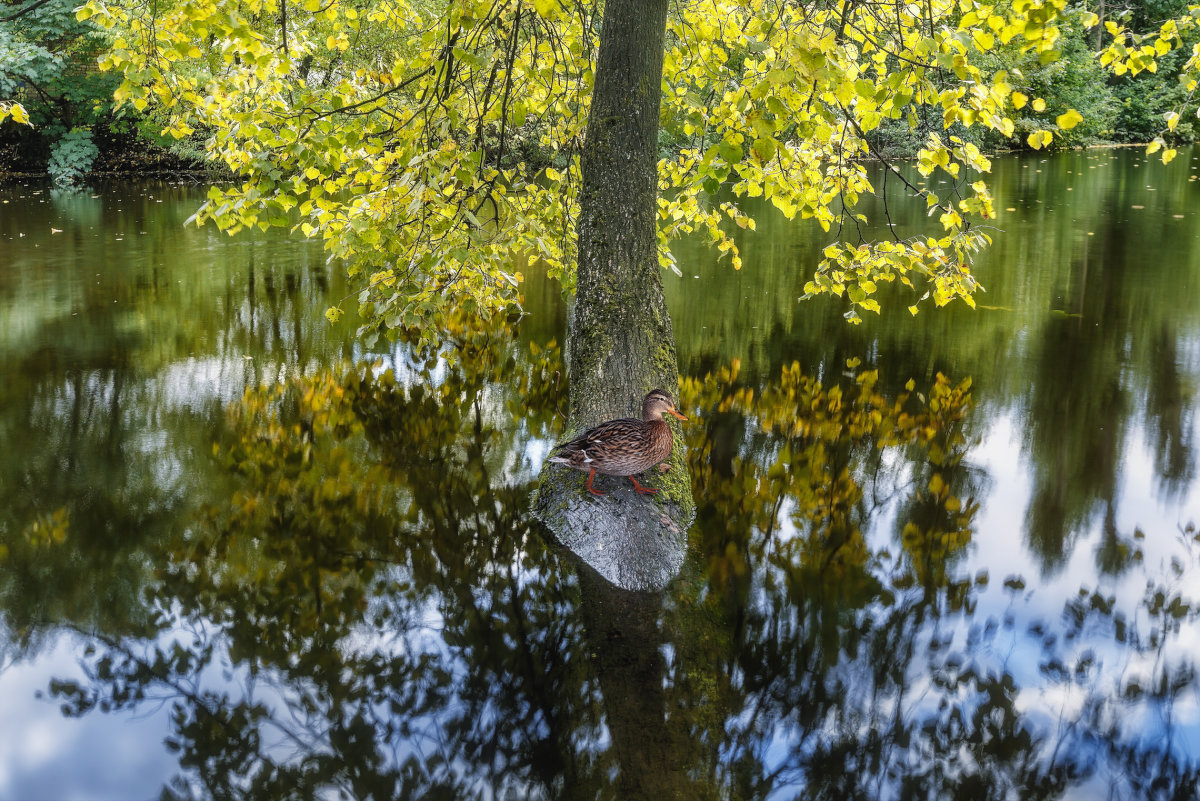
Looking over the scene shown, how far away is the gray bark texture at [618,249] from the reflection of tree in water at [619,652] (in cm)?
57

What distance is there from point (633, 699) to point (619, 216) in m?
3.79

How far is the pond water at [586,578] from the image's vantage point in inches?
183

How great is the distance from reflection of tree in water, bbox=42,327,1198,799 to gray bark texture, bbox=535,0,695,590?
22.5 inches

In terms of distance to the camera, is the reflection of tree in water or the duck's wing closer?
the reflection of tree in water

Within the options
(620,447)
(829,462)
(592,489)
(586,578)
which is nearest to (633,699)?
(586,578)

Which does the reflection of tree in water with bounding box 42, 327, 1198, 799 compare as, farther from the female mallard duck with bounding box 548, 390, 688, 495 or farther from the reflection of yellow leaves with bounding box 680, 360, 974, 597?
the female mallard duck with bounding box 548, 390, 688, 495

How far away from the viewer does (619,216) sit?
23.0 ft

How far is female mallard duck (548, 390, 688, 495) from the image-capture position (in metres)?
6.04

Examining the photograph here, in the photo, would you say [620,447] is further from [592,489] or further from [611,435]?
[592,489]

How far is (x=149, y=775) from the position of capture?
15.2 ft

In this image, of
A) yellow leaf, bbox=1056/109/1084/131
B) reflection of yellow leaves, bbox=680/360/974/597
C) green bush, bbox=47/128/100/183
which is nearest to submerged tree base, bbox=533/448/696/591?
reflection of yellow leaves, bbox=680/360/974/597

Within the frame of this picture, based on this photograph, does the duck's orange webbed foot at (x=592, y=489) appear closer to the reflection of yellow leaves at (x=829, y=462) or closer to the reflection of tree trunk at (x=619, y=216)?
the reflection of tree trunk at (x=619, y=216)

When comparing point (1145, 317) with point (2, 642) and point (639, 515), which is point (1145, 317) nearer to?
point (639, 515)

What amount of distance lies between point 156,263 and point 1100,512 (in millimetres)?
18369
